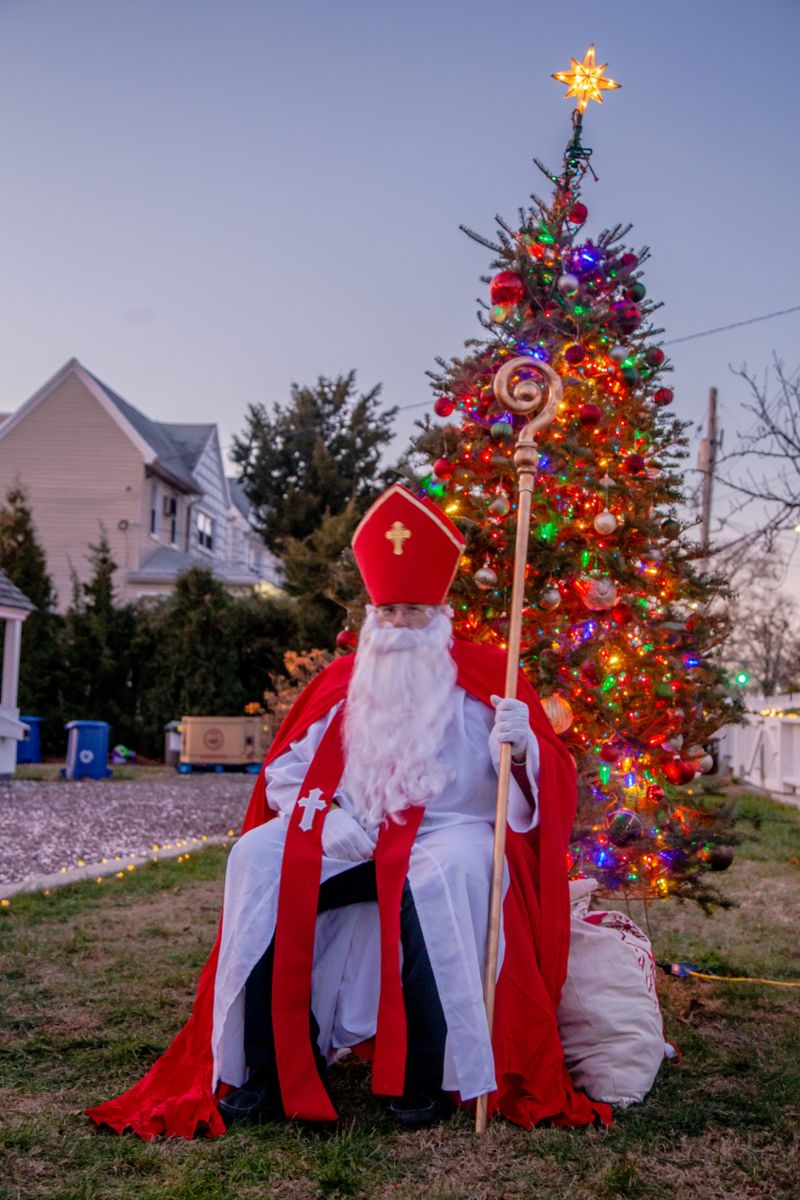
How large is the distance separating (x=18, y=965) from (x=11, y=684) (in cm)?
1039

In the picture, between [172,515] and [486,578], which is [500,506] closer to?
[486,578]

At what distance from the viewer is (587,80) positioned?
17.8 ft

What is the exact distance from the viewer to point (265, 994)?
11.0ft

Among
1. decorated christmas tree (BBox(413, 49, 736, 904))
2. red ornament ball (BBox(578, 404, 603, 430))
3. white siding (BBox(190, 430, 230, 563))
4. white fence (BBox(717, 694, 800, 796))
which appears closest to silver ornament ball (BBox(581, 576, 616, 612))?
decorated christmas tree (BBox(413, 49, 736, 904))

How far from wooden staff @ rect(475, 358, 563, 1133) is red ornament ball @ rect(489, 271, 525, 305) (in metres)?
1.33

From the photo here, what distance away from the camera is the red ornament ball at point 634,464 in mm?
5234

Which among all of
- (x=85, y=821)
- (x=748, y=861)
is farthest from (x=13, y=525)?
(x=748, y=861)

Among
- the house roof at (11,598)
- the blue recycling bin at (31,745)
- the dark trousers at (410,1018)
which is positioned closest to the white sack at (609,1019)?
the dark trousers at (410,1018)

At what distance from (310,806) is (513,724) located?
0.72 metres

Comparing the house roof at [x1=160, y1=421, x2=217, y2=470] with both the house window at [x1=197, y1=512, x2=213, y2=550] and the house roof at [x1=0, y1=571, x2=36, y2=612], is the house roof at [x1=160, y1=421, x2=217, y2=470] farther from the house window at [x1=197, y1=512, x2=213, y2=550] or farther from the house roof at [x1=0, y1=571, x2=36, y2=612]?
the house roof at [x1=0, y1=571, x2=36, y2=612]

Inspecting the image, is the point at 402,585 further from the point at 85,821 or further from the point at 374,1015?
the point at 85,821

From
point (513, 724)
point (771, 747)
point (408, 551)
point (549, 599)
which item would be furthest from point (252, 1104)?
point (771, 747)

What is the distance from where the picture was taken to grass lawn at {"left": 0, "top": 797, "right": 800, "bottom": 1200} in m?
2.79

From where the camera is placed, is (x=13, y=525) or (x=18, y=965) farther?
(x=13, y=525)
